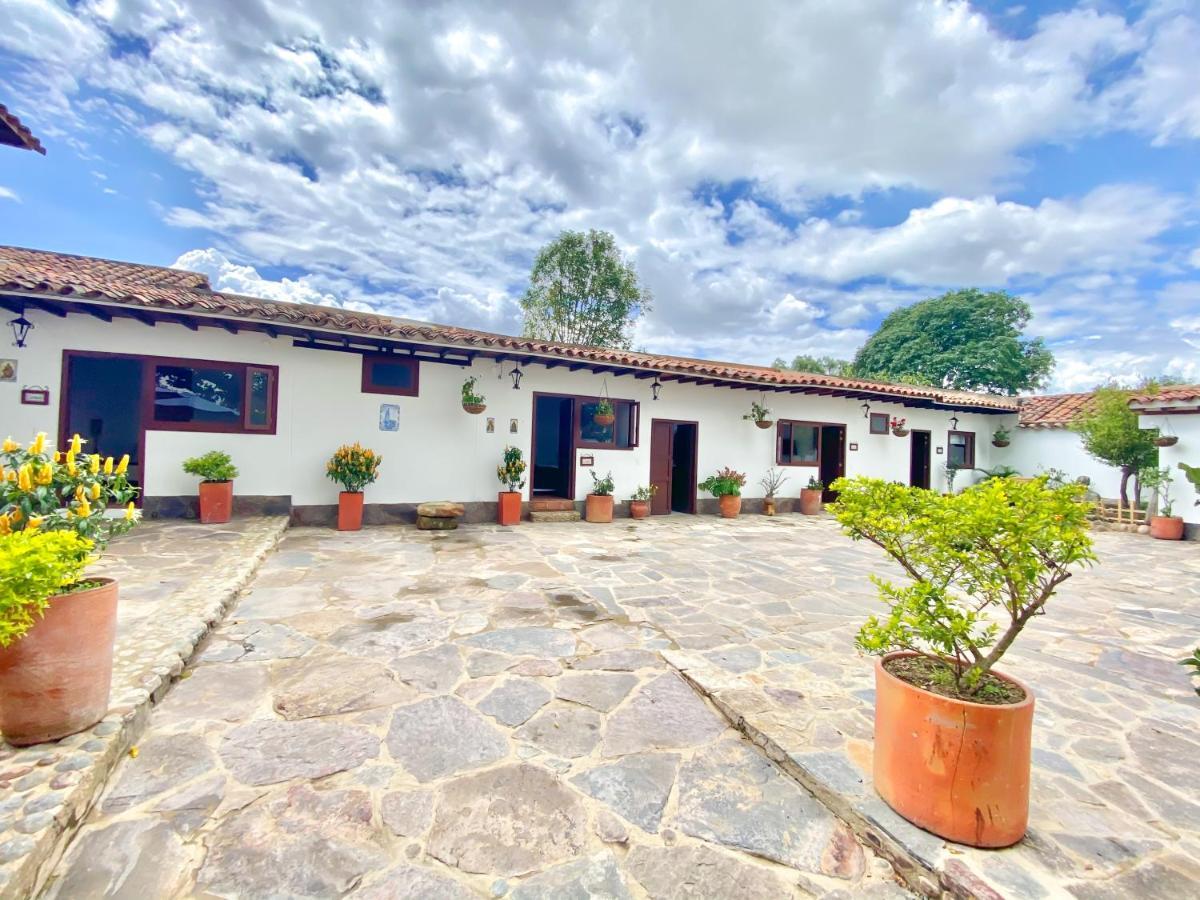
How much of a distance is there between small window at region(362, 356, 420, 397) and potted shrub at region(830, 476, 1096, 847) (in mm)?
7773

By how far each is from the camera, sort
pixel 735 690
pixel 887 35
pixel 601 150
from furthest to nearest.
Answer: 1. pixel 601 150
2. pixel 887 35
3. pixel 735 690

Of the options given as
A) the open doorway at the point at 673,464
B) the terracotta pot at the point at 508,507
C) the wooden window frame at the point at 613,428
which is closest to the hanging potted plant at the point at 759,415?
the open doorway at the point at 673,464

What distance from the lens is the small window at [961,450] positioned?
1414cm

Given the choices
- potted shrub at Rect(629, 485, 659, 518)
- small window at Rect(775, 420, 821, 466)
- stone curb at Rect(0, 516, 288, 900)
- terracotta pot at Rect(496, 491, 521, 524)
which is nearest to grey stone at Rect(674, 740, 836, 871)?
stone curb at Rect(0, 516, 288, 900)

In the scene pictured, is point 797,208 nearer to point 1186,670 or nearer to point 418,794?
point 1186,670

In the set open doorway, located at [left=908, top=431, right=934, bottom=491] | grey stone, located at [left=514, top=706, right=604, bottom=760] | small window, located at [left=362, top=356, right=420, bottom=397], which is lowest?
grey stone, located at [left=514, top=706, right=604, bottom=760]

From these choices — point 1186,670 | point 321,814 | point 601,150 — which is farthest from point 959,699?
point 601,150

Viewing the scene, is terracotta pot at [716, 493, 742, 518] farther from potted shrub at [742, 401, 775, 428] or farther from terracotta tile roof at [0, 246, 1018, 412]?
terracotta tile roof at [0, 246, 1018, 412]

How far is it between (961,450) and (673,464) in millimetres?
9530

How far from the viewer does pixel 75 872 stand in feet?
5.15

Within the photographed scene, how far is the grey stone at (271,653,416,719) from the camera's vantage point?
2645 mm

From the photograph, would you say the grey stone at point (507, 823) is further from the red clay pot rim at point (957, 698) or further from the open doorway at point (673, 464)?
the open doorway at point (673, 464)

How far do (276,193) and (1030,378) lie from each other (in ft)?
101

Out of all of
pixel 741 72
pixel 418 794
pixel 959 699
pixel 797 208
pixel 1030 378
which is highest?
pixel 797 208
